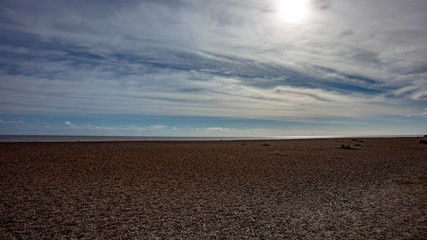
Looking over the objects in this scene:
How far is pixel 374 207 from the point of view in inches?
359

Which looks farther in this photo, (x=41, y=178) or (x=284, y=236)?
(x=41, y=178)

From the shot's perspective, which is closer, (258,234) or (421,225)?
(258,234)

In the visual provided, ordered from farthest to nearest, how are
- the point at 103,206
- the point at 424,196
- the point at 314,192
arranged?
the point at 314,192 → the point at 424,196 → the point at 103,206

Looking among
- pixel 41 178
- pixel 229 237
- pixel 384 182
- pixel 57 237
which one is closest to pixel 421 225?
pixel 229 237

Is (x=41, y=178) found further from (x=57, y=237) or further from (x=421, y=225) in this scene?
(x=421, y=225)

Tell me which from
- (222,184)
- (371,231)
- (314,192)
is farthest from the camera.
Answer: (222,184)

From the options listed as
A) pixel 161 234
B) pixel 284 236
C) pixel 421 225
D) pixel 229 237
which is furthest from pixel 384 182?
pixel 161 234

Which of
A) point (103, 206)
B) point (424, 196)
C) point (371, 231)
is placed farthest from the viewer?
point (424, 196)

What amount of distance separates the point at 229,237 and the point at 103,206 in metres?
5.00

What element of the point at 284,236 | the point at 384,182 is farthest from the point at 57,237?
the point at 384,182

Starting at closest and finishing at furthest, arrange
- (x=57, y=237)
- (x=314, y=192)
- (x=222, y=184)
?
(x=57, y=237), (x=314, y=192), (x=222, y=184)

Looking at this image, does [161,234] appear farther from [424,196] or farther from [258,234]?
[424,196]

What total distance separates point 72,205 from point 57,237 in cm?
286

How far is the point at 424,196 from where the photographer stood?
33.9 feet
